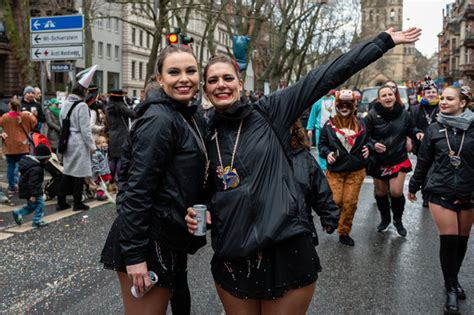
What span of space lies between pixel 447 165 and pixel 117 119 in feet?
22.2

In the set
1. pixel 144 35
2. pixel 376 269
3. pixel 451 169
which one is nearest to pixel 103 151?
pixel 376 269

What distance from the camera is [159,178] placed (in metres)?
2.55

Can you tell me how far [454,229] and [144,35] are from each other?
59.5m

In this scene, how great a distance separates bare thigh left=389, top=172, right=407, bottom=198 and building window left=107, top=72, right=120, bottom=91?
5162 centimetres

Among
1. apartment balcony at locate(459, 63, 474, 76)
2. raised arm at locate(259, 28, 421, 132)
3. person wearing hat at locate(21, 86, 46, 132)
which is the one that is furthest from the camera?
apartment balcony at locate(459, 63, 474, 76)

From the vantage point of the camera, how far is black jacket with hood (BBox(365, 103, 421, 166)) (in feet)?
21.4

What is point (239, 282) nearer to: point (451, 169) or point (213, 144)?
point (213, 144)

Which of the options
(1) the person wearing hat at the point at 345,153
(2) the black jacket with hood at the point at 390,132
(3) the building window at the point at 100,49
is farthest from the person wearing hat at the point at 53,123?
(3) the building window at the point at 100,49

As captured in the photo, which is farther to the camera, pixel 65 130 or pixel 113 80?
pixel 113 80

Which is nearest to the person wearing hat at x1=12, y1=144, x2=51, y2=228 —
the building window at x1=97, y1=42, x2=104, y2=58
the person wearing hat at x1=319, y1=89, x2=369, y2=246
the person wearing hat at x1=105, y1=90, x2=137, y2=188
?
the person wearing hat at x1=105, y1=90, x2=137, y2=188

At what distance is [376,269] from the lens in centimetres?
530

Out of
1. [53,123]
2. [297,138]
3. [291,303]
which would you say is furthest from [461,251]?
[53,123]

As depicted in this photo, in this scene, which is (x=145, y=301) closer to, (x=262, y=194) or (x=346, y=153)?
(x=262, y=194)

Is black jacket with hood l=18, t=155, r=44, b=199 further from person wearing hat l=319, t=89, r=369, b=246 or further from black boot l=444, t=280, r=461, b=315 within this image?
black boot l=444, t=280, r=461, b=315
